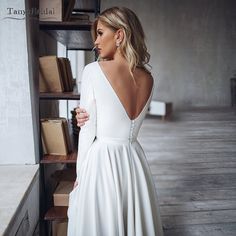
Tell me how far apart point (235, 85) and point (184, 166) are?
6.36 m

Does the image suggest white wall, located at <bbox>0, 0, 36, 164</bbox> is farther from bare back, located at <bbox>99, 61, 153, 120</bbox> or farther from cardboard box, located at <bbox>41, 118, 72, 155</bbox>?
bare back, located at <bbox>99, 61, 153, 120</bbox>

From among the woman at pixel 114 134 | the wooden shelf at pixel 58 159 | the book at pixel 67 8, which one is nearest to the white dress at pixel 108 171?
the woman at pixel 114 134

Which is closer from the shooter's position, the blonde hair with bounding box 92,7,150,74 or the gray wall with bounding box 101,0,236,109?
the blonde hair with bounding box 92,7,150,74

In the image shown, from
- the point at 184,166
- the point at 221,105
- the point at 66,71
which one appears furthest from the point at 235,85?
the point at 66,71

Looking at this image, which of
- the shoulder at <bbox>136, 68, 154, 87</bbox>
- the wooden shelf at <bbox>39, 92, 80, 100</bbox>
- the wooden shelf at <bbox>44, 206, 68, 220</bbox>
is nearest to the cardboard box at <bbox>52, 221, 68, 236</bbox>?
the wooden shelf at <bbox>44, 206, 68, 220</bbox>

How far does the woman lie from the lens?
1343 millimetres

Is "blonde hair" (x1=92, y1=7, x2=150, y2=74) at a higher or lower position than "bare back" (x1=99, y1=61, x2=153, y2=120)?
higher

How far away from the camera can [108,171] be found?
138 cm

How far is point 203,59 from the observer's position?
953 cm

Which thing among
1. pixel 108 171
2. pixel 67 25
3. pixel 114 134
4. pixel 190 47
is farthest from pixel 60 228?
pixel 190 47

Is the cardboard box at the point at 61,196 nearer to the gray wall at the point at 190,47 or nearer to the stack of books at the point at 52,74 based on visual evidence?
the stack of books at the point at 52,74

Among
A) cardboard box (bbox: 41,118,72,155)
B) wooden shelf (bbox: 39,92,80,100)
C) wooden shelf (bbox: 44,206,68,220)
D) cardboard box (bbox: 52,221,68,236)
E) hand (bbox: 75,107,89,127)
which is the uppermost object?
wooden shelf (bbox: 39,92,80,100)

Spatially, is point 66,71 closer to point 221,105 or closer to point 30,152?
point 30,152

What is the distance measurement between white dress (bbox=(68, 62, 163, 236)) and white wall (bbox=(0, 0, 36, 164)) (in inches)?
20.4
